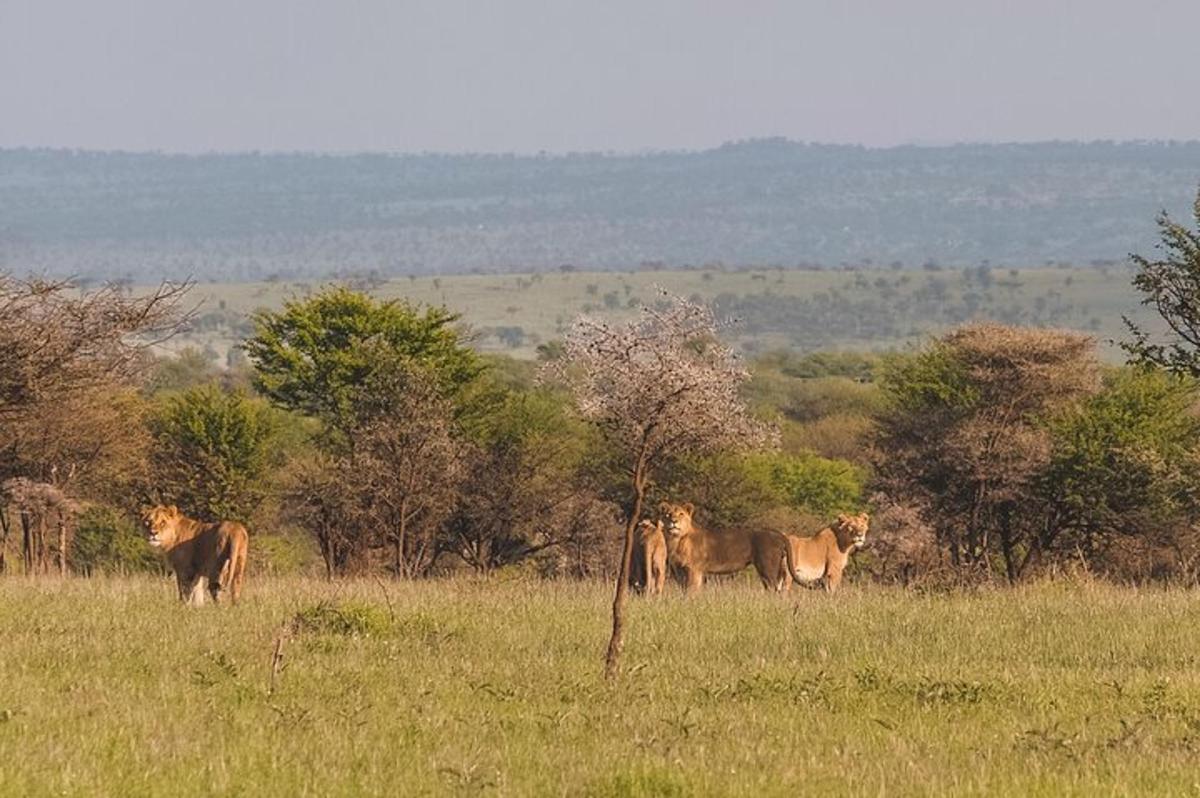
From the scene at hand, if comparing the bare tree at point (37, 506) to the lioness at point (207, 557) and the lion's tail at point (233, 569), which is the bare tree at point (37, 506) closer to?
the lioness at point (207, 557)

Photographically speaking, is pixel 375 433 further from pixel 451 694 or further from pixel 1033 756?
pixel 1033 756

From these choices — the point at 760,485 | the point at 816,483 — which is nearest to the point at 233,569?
the point at 760,485

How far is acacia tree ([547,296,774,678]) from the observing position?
704 inches

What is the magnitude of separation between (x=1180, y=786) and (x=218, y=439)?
1696 inches

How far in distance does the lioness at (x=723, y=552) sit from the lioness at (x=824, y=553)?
21 cm

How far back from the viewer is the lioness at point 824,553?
3008 cm

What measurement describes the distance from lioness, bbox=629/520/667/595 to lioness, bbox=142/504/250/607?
19.8ft

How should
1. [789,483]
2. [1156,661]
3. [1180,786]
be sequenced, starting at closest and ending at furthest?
[1180,786] → [1156,661] → [789,483]

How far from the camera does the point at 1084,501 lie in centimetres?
5016

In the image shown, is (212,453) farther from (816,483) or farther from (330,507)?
(816,483)

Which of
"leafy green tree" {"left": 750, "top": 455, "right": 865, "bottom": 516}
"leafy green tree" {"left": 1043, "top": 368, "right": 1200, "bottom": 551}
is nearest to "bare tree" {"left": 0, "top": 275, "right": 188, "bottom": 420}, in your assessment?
"leafy green tree" {"left": 1043, "top": 368, "right": 1200, "bottom": 551}

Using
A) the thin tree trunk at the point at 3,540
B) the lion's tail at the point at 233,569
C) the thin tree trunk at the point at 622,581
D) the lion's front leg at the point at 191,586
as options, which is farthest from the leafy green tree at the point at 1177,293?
the thin tree trunk at the point at 3,540

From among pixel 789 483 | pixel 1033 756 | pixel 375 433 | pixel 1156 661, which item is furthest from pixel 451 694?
pixel 789 483

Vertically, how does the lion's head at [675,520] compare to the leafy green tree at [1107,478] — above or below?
above
